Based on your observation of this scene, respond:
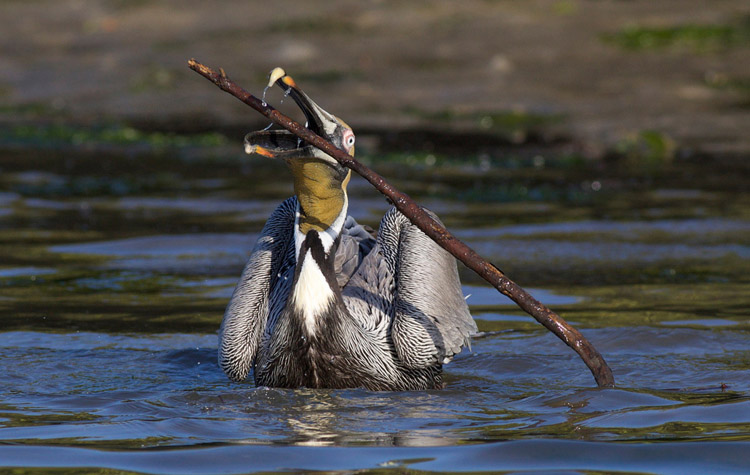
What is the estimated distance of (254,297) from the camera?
6.05 meters

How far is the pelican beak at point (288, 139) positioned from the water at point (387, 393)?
45.2 inches

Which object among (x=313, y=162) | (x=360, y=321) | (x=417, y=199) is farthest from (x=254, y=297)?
(x=417, y=199)

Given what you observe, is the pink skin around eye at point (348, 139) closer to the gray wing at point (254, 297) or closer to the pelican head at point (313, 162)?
the pelican head at point (313, 162)

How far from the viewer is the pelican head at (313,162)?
516 cm

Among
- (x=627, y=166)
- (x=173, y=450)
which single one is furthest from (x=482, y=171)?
(x=173, y=450)

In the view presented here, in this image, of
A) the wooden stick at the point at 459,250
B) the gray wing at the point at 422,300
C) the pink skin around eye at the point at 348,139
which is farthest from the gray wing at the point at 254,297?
the wooden stick at the point at 459,250

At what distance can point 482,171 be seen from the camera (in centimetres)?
1306

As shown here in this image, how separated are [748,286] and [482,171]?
532cm

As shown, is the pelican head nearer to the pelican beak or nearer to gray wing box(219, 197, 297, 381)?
the pelican beak

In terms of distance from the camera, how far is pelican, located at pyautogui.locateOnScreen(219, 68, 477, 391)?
18.0 ft

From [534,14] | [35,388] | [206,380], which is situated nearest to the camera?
[35,388]

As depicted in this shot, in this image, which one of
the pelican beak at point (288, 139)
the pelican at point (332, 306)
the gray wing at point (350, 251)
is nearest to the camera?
the pelican beak at point (288, 139)

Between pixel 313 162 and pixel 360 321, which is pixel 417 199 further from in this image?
pixel 313 162

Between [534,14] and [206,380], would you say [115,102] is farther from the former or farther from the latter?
[206,380]
